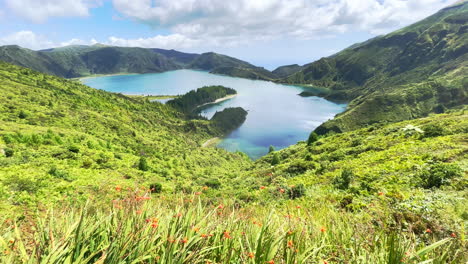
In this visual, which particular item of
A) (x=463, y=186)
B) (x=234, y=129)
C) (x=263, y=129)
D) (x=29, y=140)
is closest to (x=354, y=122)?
(x=263, y=129)

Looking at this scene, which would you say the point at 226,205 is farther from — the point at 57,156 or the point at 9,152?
the point at 57,156

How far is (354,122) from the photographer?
122m

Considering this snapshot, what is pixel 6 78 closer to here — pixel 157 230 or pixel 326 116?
pixel 157 230

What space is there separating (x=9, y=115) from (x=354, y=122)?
133 meters

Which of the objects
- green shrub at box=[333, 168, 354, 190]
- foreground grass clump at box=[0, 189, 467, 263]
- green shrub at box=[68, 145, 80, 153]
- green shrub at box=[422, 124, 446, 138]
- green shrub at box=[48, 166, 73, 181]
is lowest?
green shrub at box=[68, 145, 80, 153]

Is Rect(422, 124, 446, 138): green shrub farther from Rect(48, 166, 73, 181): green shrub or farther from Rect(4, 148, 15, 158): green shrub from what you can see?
Rect(4, 148, 15, 158): green shrub

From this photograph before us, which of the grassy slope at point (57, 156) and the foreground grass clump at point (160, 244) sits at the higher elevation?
the foreground grass clump at point (160, 244)

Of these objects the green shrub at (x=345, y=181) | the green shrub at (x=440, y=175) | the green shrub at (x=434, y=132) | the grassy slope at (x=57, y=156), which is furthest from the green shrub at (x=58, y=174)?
the green shrub at (x=434, y=132)

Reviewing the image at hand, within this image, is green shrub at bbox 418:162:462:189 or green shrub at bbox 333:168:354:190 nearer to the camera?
green shrub at bbox 418:162:462:189

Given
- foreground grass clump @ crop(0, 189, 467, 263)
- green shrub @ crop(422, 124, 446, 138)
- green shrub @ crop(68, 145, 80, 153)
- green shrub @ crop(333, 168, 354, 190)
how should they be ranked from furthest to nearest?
1. green shrub @ crop(68, 145, 80, 153)
2. green shrub @ crop(422, 124, 446, 138)
3. green shrub @ crop(333, 168, 354, 190)
4. foreground grass clump @ crop(0, 189, 467, 263)

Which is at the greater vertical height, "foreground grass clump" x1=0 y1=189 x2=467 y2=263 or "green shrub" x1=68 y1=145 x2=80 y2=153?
"foreground grass clump" x1=0 y1=189 x2=467 y2=263

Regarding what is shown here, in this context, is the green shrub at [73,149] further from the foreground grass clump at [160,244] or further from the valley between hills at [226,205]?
the foreground grass clump at [160,244]

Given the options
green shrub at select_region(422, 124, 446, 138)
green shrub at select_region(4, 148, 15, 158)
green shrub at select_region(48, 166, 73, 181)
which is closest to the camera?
green shrub at select_region(48, 166, 73, 181)

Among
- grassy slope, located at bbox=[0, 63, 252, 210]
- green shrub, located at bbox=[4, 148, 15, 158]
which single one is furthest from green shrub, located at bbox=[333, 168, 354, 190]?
green shrub, located at bbox=[4, 148, 15, 158]
